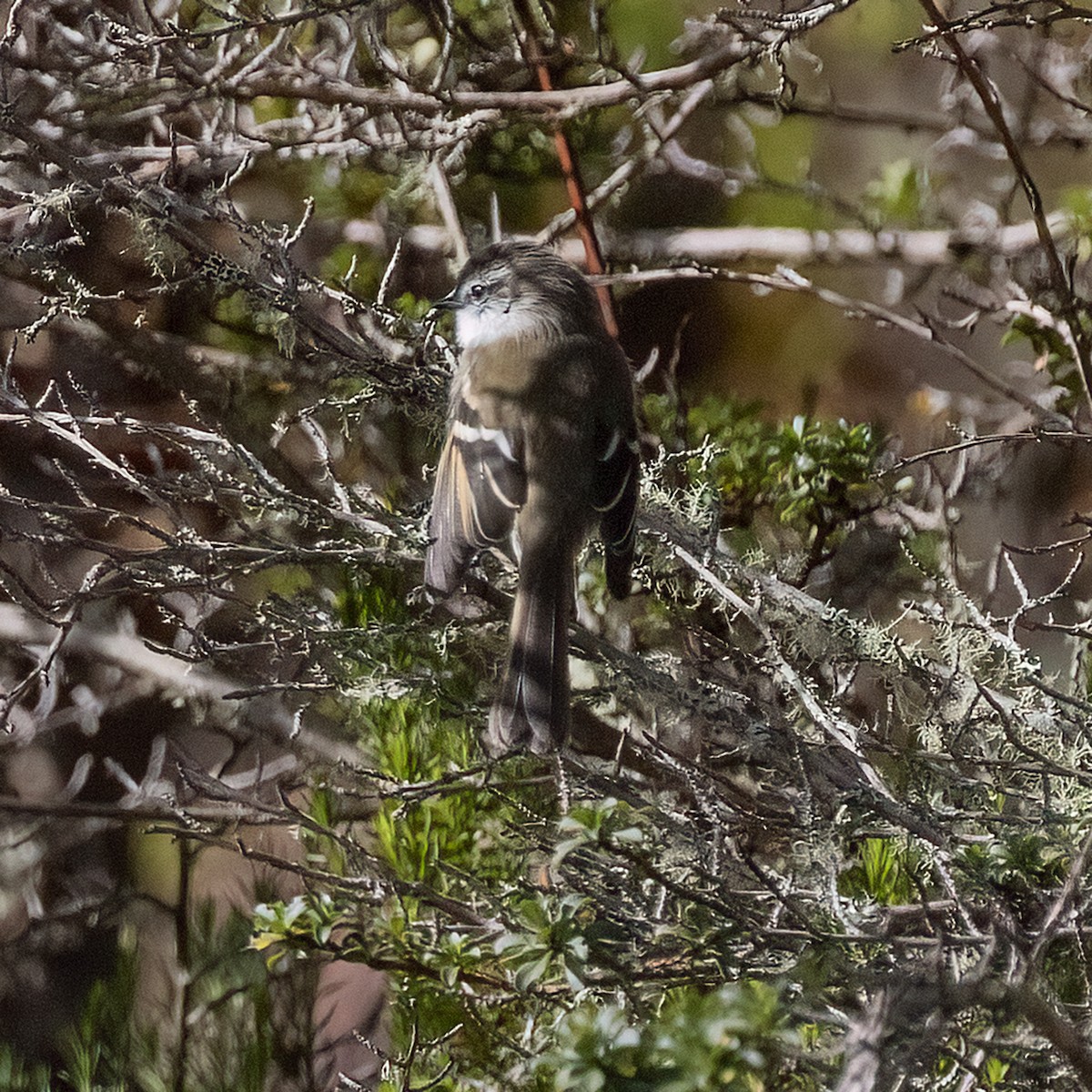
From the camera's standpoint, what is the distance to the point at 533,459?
5.69ft

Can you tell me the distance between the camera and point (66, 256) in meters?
1.99

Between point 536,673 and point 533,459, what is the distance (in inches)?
21.7

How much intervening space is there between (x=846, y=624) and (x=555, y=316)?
78 cm

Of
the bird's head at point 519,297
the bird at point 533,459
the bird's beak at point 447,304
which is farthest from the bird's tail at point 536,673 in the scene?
the bird's head at point 519,297

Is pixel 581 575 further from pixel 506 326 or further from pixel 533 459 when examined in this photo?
pixel 506 326

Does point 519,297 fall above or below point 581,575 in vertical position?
above

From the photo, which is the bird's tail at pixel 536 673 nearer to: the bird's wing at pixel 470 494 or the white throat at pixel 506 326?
the bird's wing at pixel 470 494

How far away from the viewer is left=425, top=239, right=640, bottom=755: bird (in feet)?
4.17

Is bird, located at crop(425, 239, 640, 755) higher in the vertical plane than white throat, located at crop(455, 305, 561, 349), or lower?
lower

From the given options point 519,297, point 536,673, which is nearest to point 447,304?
point 519,297

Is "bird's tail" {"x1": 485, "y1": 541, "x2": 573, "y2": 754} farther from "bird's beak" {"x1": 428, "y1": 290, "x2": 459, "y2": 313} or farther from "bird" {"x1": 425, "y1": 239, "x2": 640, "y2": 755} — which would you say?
"bird's beak" {"x1": 428, "y1": 290, "x2": 459, "y2": 313}

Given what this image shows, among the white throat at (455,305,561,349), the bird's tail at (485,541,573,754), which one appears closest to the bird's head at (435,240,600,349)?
the white throat at (455,305,561,349)

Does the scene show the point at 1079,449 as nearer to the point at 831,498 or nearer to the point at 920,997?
the point at 831,498

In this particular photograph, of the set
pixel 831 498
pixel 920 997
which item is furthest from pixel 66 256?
pixel 920 997
